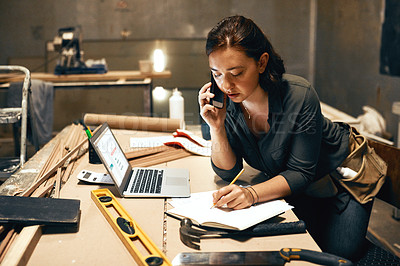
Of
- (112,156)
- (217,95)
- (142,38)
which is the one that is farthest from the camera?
(142,38)

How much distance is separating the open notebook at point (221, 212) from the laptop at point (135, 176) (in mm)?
87

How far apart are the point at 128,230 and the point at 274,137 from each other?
0.72 metres

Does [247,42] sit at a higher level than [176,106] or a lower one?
higher

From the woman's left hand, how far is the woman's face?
1.28ft

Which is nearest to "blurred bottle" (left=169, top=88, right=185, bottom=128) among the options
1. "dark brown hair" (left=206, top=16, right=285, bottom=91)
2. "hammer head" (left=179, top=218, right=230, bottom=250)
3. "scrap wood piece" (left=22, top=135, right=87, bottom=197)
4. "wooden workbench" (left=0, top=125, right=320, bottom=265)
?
"scrap wood piece" (left=22, top=135, right=87, bottom=197)

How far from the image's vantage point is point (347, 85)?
5.15 m

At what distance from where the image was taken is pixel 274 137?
162 cm

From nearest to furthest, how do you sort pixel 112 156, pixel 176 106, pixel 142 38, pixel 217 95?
pixel 112 156 < pixel 217 95 < pixel 176 106 < pixel 142 38

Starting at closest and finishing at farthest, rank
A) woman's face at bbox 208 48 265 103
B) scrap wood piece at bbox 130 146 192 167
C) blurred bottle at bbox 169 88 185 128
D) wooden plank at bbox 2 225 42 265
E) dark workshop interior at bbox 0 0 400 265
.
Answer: wooden plank at bbox 2 225 42 265, woman's face at bbox 208 48 265 103, scrap wood piece at bbox 130 146 192 167, blurred bottle at bbox 169 88 185 128, dark workshop interior at bbox 0 0 400 265

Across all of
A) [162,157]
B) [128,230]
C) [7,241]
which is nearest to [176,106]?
[162,157]

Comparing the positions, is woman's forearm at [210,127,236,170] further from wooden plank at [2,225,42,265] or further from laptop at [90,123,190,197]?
wooden plank at [2,225,42,265]

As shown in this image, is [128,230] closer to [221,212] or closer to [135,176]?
[221,212]

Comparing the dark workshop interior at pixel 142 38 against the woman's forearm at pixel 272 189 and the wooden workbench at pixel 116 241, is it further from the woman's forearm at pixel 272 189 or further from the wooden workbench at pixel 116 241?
the wooden workbench at pixel 116 241

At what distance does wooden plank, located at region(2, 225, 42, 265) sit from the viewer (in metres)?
1.01
